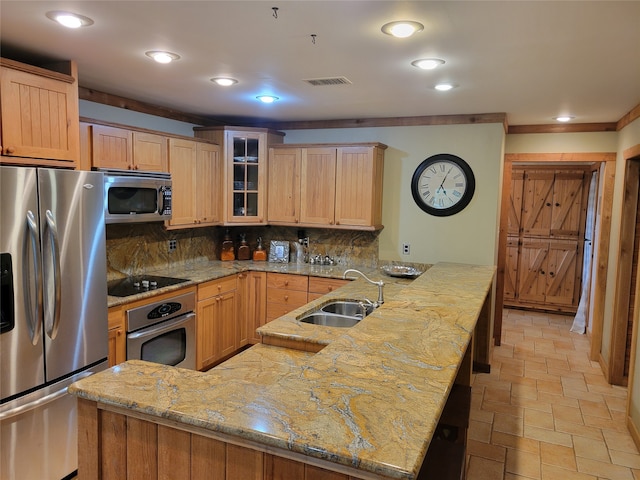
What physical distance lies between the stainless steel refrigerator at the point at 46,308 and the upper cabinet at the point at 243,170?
2007 millimetres

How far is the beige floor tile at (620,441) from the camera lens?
3.19 m

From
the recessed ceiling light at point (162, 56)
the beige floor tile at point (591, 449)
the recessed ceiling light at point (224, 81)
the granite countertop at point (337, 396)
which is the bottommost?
the beige floor tile at point (591, 449)

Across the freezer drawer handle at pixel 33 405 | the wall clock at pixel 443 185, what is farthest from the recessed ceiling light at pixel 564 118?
the freezer drawer handle at pixel 33 405

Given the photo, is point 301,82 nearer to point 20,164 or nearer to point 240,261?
point 20,164

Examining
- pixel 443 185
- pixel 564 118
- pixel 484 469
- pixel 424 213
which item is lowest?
pixel 484 469

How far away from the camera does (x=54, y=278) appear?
8.20 feet

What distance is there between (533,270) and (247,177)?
473 centimetres

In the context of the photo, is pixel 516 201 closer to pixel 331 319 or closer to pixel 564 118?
pixel 564 118

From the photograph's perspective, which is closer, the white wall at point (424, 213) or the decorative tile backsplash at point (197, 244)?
the decorative tile backsplash at point (197, 244)

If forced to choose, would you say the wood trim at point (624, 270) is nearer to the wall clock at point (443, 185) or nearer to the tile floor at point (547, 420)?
the tile floor at point (547, 420)

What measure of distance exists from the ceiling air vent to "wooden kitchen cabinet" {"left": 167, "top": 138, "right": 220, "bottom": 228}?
1.55m

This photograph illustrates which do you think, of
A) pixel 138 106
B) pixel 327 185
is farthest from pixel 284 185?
pixel 138 106

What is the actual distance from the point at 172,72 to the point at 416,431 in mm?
2722

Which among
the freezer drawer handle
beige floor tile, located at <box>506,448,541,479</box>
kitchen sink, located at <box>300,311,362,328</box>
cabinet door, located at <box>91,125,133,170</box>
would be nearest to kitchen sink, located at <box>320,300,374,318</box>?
kitchen sink, located at <box>300,311,362,328</box>
